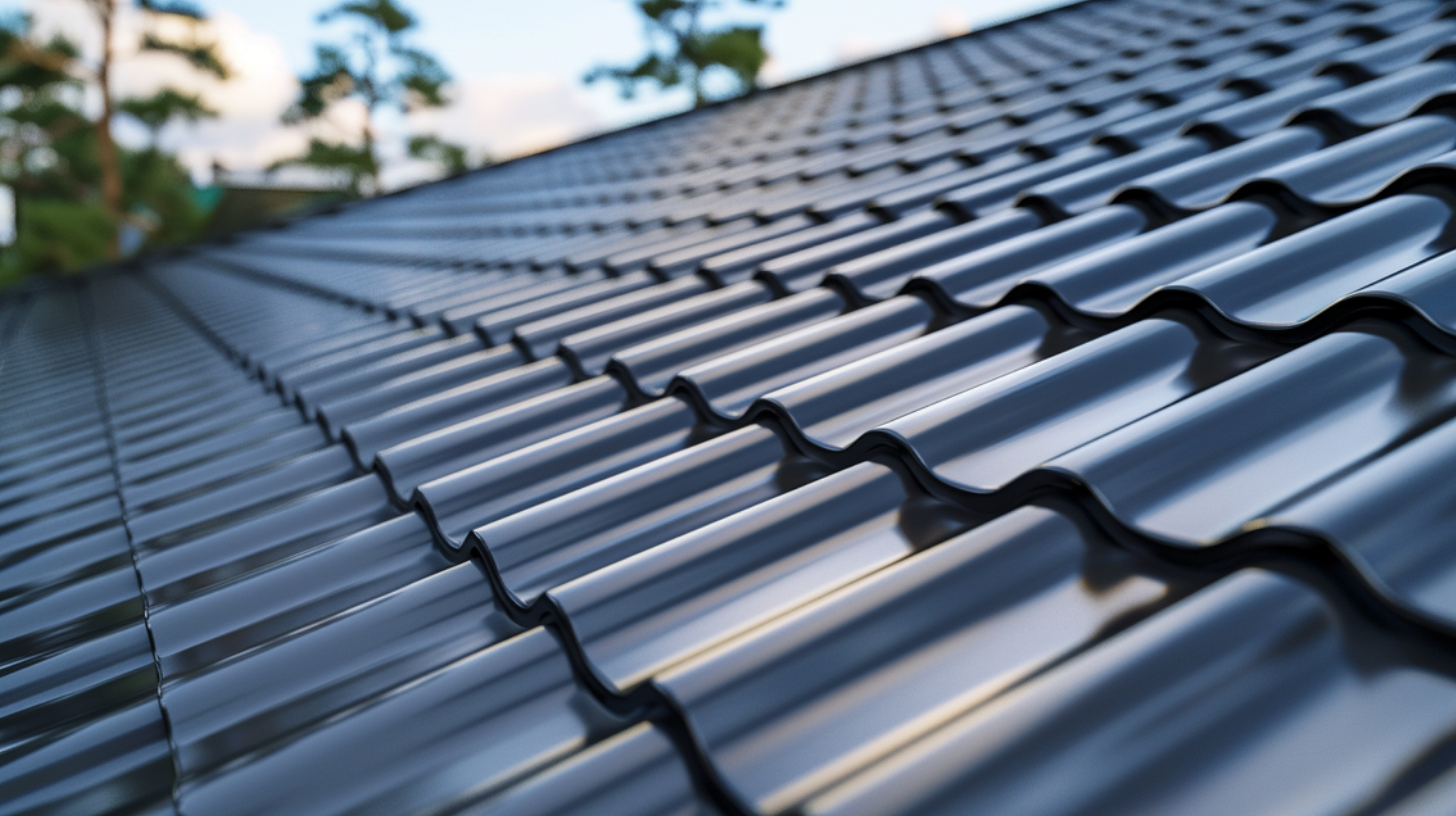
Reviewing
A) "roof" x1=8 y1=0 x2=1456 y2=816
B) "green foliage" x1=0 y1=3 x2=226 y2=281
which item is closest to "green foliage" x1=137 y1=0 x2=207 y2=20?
"green foliage" x1=0 y1=3 x2=226 y2=281

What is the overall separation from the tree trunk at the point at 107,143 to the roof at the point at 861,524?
25011 millimetres

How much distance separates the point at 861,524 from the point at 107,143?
29.0 meters

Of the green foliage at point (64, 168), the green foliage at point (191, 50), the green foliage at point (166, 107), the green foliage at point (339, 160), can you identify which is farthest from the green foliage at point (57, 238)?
the green foliage at point (339, 160)

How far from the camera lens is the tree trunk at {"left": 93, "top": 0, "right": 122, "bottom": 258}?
23938mm

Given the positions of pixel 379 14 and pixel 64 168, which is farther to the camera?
pixel 379 14

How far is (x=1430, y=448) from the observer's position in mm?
1087

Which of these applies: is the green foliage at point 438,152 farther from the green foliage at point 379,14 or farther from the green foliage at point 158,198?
the green foliage at point 158,198

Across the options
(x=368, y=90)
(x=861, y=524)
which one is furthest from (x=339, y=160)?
(x=861, y=524)

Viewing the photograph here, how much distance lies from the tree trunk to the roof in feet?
82.1

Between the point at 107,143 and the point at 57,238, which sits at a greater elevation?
the point at 107,143

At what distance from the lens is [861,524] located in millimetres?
1429

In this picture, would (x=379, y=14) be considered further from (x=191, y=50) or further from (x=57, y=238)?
(x=57, y=238)

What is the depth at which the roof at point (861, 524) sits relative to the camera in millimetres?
943

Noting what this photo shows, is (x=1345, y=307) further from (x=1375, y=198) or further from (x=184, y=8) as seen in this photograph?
(x=184, y=8)
